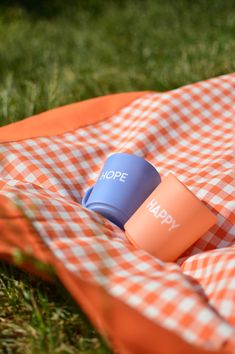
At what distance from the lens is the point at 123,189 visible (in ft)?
4.75

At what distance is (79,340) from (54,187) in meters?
0.52

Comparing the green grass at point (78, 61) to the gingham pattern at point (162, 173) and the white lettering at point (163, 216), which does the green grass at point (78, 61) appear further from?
the white lettering at point (163, 216)

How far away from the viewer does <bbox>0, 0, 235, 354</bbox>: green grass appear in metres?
1.19

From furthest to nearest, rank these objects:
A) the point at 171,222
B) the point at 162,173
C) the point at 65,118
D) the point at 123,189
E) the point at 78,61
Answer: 1. the point at 78,61
2. the point at 65,118
3. the point at 162,173
4. the point at 123,189
5. the point at 171,222

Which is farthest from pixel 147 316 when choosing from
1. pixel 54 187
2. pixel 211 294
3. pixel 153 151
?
pixel 153 151

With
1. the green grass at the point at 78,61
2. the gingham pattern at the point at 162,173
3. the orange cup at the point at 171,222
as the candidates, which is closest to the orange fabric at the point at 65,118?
the gingham pattern at the point at 162,173

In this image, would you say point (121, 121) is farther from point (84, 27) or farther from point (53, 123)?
point (84, 27)

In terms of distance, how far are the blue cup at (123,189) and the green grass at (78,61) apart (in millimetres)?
272

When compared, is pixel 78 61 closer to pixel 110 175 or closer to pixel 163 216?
pixel 110 175

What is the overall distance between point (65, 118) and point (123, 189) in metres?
0.58

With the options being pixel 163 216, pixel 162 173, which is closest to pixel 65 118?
pixel 162 173

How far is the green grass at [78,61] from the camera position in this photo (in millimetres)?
1193

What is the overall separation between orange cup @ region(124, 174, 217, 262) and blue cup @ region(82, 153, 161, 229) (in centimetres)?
10

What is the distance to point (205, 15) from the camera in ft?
11.5
